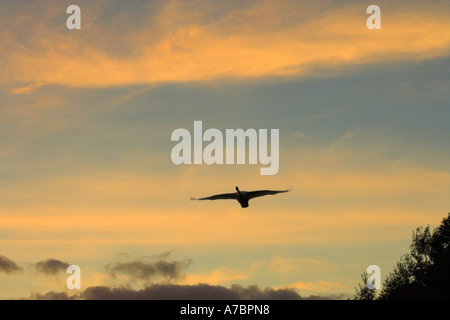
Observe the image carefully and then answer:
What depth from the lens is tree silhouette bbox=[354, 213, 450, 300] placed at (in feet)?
232

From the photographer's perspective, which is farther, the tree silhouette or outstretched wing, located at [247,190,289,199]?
the tree silhouette

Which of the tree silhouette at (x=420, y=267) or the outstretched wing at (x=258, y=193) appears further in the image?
the tree silhouette at (x=420, y=267)

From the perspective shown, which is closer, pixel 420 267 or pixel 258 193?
pixel 258 193

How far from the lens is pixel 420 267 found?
7512cm

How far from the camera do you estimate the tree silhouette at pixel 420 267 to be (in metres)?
70.8

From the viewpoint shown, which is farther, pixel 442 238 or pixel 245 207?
pixel 442 238
